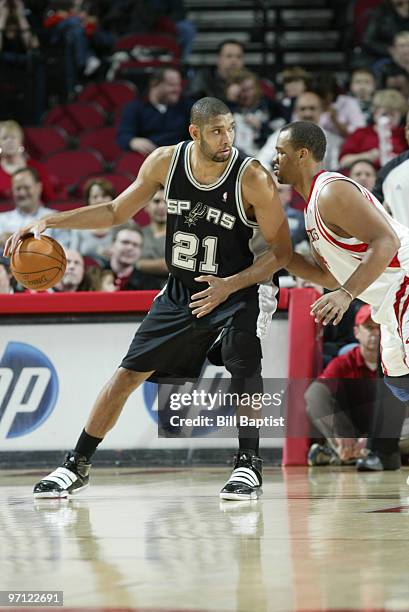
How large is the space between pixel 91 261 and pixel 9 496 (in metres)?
3.50

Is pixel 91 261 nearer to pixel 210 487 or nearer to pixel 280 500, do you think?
pixel 210 487

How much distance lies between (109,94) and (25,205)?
4.16m

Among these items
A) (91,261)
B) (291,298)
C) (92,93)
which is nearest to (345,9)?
(92,93)

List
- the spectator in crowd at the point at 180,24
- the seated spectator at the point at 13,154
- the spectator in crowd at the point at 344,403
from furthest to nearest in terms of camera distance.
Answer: the spectator in crowd at the point at 180,24 → the seated spectator at the point at 13,154 → the spectator in crowd at the point at 344,403

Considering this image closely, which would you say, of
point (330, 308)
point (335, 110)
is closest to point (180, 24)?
point (335, 110)

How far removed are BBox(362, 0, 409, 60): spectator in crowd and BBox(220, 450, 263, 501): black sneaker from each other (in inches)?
334

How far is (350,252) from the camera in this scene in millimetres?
4727

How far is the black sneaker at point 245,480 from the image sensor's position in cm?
477

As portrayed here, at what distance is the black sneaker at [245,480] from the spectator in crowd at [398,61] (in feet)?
23.2

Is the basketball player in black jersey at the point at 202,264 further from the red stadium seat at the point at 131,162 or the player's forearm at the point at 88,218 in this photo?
the red stadium seat at the point at 131,162

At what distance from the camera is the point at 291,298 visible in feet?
22.3

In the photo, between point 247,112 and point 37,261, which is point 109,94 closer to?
point 247,112

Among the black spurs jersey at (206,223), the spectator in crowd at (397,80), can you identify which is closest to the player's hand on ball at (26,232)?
the black spurs jersey at (206,223)

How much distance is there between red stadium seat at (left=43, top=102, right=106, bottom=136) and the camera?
39.2ft
